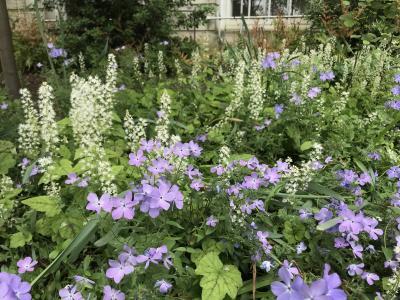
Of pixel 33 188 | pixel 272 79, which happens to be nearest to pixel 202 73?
pixel 272 79

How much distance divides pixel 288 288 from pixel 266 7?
28.8 feet

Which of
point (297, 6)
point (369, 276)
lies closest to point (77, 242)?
point (369, 276)

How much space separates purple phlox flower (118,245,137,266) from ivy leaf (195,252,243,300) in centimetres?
28

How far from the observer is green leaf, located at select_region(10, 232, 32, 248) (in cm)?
191

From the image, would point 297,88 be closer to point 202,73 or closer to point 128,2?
point 202,73

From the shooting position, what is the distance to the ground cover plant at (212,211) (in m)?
1.48

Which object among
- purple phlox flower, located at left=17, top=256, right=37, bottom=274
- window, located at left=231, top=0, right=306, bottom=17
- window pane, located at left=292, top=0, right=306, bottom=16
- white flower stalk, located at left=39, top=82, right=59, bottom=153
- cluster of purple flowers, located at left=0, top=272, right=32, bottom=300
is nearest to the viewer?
cluster of purple flowers, located at left=0, top=272, right=32, bottom=300

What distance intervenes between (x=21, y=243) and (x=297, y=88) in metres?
2.10

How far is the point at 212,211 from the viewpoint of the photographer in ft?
5.61

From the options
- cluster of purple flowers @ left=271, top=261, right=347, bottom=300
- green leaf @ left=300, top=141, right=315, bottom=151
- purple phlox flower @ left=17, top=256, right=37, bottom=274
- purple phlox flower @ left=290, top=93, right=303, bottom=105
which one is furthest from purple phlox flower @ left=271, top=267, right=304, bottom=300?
purple phlox flower @ left=290, top=93, right=303, bottom=105

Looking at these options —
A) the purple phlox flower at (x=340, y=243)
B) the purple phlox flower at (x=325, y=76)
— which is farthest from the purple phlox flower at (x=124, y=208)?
the purple phlox flower at (x=325, y=76)

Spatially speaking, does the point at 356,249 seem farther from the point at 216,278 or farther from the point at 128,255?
the point at 128,255

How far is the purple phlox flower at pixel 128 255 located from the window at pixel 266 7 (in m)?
8.18

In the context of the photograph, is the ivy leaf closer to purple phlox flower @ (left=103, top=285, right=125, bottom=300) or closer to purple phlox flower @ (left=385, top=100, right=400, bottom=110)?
purple phlox flower @ (left=103, top=285, right=125, bottom=300)
